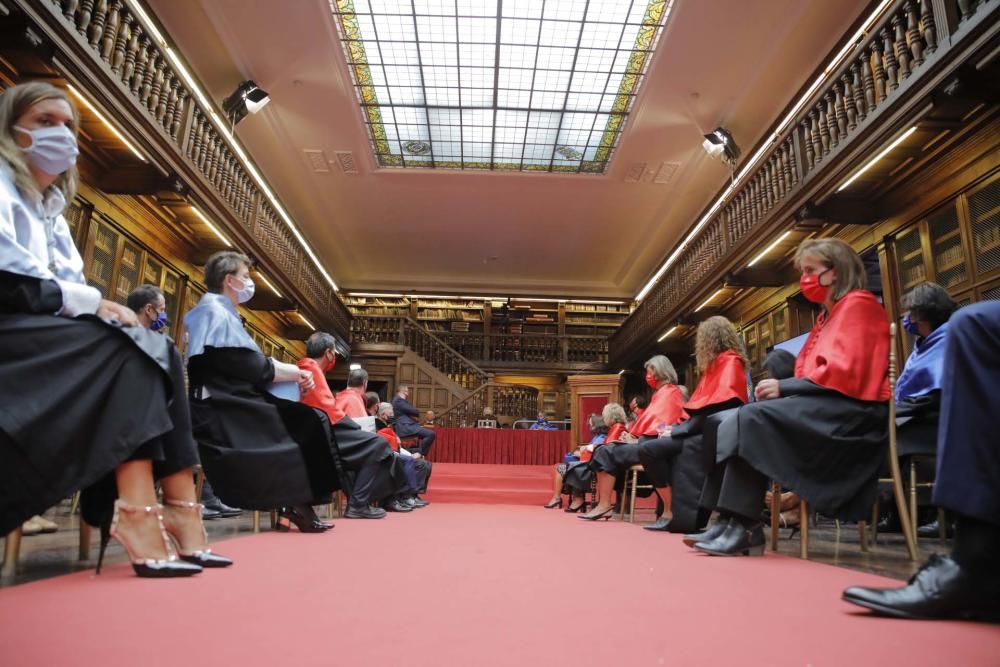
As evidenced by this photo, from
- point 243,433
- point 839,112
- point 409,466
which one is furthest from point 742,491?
point 839,112

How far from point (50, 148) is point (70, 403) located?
682 mm

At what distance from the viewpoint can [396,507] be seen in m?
5.68

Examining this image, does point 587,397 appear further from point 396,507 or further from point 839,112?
point 839,112

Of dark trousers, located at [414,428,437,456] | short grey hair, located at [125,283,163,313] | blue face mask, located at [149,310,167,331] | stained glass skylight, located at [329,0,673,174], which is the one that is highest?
stained glass skylight, located at [329,0,673,174]

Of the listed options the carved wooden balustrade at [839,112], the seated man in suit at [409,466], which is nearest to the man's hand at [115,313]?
the seated man in suit at [409,466]

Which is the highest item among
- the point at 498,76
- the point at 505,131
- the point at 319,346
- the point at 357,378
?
the point at 498,76

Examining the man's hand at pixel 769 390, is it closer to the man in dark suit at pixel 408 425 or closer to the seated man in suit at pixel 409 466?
the seated man in suit at pixel 409 466

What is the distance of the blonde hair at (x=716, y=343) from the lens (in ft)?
11.5

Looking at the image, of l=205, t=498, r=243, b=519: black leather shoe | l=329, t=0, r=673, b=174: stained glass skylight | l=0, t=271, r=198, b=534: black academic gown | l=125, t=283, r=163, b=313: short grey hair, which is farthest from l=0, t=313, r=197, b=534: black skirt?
l=329, t=0, r=673, b=174: stained glass skylight

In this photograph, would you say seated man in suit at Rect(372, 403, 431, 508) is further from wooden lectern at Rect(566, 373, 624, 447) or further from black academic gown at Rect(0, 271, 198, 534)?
black academic gown at Rect(0, 271, 198, 534)

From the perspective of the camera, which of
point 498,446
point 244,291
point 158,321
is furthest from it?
point 498,446

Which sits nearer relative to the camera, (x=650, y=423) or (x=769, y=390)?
(x=769, y=390)

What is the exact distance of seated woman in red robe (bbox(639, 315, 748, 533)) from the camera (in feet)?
11.1

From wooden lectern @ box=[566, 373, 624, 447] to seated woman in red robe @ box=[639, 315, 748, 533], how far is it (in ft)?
19.8
